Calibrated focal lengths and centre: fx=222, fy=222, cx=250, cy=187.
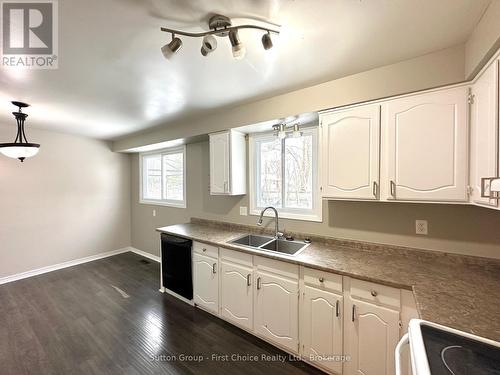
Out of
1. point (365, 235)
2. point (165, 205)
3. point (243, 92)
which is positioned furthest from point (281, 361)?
point (165, 205)

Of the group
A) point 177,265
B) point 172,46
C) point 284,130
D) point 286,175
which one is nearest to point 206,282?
point 177,265

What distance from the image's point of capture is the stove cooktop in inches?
30.8

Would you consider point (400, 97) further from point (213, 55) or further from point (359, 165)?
point (213, 55)

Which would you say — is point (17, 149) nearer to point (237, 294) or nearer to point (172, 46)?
point (172, 46)

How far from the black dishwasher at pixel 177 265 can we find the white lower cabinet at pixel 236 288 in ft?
1.87

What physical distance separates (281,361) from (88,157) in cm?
471

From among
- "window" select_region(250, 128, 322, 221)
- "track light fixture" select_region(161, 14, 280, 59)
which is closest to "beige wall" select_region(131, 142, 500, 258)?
"window" select_region(250, 128, 322, 221)

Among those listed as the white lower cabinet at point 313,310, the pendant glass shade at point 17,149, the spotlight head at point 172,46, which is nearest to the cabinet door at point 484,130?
the white lower cabinet at point 313,310

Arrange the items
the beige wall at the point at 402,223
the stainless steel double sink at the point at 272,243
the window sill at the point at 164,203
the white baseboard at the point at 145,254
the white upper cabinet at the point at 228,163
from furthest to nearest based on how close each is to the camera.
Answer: the white baseboard at the point at 145,254, the window sill at the point at 164,203, the white upper cabinet at the point at 228,163, the stainless steel double sink at the point at 272,243, the beige wall at the point at 402,223

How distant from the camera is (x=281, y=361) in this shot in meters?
1.94

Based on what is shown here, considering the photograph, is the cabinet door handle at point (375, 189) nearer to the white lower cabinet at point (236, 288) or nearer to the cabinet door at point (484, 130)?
the cabinet door at point (484, 130)

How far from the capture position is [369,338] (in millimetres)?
1544

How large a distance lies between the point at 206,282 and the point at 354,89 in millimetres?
2471

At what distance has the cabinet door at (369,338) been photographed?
1469 millimetres
